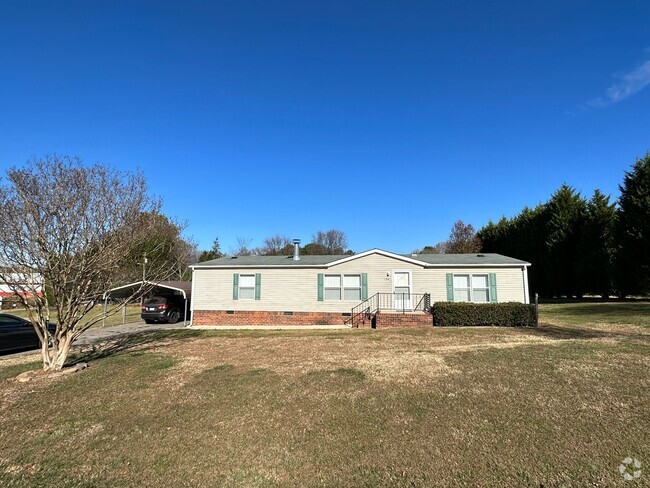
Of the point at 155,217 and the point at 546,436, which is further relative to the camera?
the point at 155,217

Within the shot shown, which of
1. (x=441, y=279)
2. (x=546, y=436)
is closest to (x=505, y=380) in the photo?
(x=546, y=436)

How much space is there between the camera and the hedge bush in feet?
47.0

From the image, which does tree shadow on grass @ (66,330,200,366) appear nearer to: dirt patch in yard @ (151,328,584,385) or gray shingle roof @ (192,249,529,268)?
dirt patch in yard @ (151,328,584,385)

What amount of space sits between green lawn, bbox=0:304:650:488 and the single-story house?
777 centimetres

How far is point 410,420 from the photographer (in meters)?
4.73

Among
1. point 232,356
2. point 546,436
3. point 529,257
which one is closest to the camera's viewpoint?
point 546,436

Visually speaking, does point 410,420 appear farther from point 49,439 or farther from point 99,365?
point 99,365

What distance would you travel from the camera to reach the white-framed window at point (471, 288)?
16.4 meters

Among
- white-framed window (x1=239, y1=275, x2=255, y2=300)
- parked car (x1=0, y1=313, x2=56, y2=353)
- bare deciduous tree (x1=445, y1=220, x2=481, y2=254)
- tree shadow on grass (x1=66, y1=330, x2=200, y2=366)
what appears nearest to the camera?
tree shadow on grass (x1=66, y1=330, x2=200, y2=366)

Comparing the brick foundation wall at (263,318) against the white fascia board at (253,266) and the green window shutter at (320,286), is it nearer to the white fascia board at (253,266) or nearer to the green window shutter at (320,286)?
the green window shutter at (320,286)

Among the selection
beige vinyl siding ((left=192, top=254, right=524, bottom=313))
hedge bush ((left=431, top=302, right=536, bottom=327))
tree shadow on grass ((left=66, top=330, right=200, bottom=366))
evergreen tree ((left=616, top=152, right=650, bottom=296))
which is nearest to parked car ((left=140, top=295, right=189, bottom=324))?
beige vinyl siding ((left=192, top=254, right=524, bottom=313))

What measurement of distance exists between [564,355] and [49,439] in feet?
29.7

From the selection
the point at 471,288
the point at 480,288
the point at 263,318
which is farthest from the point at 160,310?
the point at 480,288

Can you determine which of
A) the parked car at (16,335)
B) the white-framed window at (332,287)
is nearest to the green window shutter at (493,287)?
the white-framed window at (332,287)
